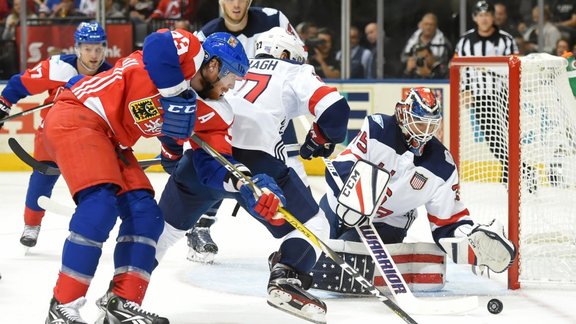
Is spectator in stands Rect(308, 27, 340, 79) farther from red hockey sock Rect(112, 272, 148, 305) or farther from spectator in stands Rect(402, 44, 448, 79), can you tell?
red hockey sock Rect(112, 272, 148, 305)

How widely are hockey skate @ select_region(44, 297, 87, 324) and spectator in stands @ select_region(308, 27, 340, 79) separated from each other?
5124mm

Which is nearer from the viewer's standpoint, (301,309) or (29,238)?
(301,309)

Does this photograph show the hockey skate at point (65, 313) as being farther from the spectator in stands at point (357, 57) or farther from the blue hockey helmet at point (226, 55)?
the spectator in stands at point (357, 57)

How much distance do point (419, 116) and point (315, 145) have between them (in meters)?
0.37

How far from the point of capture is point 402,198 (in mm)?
3943

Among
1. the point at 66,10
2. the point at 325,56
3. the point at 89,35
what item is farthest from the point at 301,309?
the point at 66,10

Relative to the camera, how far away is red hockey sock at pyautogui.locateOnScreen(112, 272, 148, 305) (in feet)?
9.95

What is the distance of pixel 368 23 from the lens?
7852mm

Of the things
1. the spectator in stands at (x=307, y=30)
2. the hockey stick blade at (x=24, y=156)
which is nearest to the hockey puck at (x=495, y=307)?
the hockey stick blade at (x=24, y=156)

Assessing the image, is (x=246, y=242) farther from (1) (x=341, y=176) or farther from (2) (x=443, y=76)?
(2) (x=443, y=76)

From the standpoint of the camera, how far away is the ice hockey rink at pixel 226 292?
347cm

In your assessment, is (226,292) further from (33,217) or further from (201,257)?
(33,217)

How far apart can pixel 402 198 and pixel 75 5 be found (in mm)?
4616

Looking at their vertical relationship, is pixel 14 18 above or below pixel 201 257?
above
